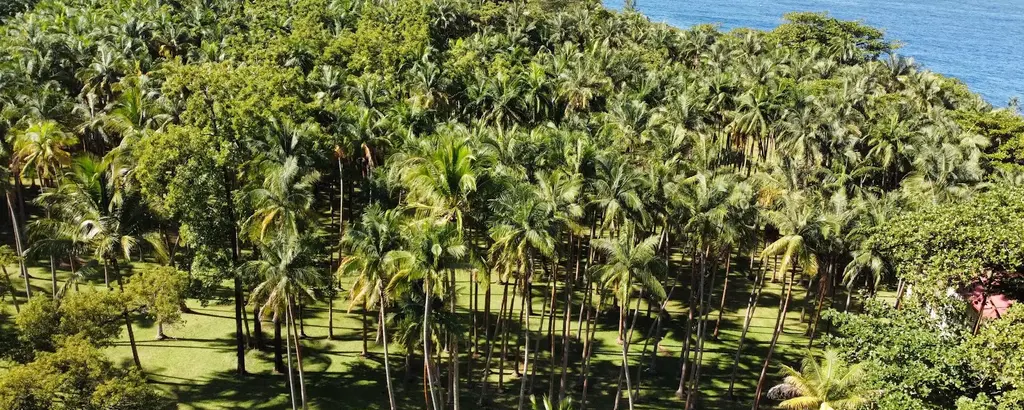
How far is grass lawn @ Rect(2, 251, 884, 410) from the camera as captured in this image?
124 feet

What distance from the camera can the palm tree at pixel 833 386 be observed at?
1012 inches

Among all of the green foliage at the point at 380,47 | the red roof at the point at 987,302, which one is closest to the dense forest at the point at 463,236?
the green foliage at the point at 380,47

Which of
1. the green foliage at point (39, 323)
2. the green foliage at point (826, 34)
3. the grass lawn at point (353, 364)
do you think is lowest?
the grass lawn at point (353, 364)

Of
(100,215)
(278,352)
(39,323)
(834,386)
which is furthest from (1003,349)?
(100,215)

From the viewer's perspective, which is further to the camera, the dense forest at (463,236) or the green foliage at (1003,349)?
the dense forest at (463,236)

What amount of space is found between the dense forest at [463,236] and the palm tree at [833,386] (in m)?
0.11

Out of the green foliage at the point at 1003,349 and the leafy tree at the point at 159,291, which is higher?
the green foliage at the point at 1003,349

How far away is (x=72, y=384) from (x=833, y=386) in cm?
2713

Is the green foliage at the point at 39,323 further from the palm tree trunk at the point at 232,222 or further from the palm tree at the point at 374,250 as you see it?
the palm tree at the point at 374,250

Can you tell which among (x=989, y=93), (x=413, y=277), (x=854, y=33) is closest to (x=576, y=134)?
(x=413, y=277)

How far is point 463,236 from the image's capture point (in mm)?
31375

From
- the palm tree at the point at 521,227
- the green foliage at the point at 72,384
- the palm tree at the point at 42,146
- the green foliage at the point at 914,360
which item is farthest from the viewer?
the palm tree at the point at 42,146

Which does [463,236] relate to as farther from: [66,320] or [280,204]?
[66,320]

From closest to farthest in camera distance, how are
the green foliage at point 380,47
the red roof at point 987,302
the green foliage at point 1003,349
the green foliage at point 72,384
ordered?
the green foliage at point 1003,349
the green foliage at point 72,384
the red roof at point 987,302
the green foliage at point 380,47
